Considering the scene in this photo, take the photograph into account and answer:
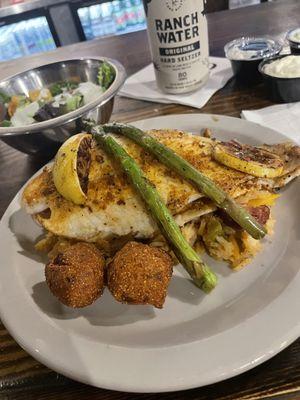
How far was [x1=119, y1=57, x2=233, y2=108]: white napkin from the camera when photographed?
2992 millimetres

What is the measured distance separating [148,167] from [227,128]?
742 millimetres

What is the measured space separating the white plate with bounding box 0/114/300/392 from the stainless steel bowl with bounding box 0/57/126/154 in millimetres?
771

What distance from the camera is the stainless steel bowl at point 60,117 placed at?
2.35 meters

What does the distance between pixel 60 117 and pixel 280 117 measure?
1.48 m

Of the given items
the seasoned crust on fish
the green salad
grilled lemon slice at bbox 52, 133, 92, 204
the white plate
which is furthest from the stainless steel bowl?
the white plate

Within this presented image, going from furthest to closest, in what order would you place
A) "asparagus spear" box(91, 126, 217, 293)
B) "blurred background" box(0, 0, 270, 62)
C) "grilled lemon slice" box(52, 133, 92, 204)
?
1. "blurred background" box(0, 0, 270, 62)
2. "grilled lemon slice" box(52, 133, 92, 204)
3. "asparagus spear" box(91, 126, 217, 293)

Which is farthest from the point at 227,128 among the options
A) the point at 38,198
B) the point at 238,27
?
the point at 238,27

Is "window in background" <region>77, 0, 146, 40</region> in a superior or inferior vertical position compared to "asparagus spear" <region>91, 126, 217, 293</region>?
inferior

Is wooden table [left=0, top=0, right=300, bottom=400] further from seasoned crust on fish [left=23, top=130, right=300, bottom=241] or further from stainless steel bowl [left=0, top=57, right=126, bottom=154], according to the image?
seasoned crust on fish [left=23, top=130, right=300, bottom=241]

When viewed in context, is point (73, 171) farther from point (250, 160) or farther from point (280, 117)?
point (280, 117)

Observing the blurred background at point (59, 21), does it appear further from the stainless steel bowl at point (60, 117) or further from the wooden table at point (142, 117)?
the stainless steel bowl at point (60, 117)

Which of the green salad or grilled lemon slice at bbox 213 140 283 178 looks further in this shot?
the green salad

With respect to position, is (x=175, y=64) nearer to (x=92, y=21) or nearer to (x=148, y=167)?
(x=148, y=167)

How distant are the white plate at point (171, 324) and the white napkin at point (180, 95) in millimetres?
1379
